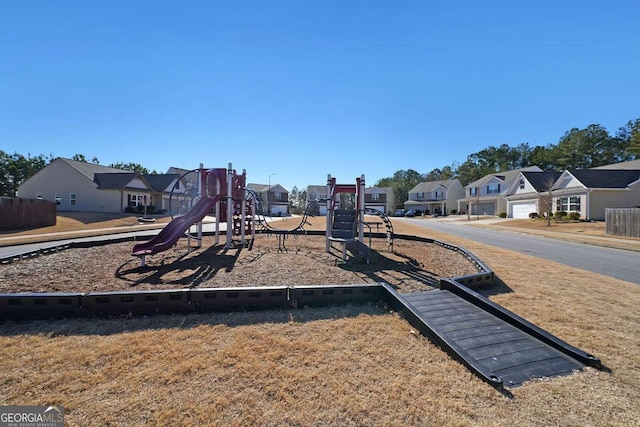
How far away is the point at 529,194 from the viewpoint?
35.7m

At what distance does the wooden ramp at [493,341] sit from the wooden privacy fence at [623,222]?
2147 centimetres

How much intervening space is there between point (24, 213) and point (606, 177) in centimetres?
5125

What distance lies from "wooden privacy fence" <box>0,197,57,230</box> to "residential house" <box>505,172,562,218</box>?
153 feet

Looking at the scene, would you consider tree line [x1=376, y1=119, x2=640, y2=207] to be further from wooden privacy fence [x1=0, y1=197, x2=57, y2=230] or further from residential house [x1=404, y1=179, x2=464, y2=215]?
wooden privacy fence [x1=0, y1=197, x2=57, y2=230]

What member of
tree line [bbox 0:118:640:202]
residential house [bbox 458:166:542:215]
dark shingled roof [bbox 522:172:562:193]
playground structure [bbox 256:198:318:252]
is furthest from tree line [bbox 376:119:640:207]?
playground structure [bbox 256:198:318:252]

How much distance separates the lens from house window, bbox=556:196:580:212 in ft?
94.8

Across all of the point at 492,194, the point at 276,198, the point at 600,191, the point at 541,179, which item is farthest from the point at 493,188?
the point at 276,198

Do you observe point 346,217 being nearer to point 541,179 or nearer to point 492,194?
point 541,179

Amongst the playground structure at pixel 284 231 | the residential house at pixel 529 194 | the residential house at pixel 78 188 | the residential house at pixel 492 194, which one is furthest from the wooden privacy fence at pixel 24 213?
the residential house at pixel 492 194

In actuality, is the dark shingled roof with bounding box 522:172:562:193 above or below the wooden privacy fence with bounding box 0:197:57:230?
above

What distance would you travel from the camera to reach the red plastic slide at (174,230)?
25.3ft

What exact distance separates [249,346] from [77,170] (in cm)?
4192

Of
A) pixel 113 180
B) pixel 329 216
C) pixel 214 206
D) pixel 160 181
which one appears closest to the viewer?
pixel 329 216

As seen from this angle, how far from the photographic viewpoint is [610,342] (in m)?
3.74
